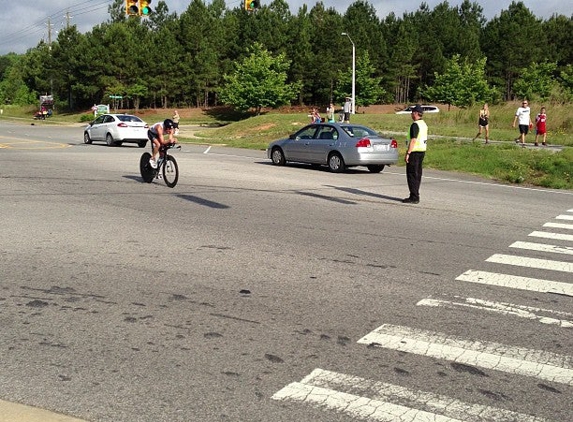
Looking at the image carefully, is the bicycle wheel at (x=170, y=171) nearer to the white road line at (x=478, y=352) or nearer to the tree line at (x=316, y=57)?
→ the white road line at (x=478, y=352)

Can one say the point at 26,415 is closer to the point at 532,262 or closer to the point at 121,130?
the point at 532,262

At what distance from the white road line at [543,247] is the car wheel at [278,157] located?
12.7m

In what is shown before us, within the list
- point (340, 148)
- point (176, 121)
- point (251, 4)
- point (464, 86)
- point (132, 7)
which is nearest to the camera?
point (340, 148)

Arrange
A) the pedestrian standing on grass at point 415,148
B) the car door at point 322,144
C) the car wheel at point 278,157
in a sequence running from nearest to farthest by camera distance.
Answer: the pedestrian standing on grass at point 415,148 → the car door at point 322,144 → the car wheel at point 278,157

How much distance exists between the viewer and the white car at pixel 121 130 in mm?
30500

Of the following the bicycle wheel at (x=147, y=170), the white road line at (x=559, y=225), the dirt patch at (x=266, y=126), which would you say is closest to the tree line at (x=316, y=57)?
the dirt patch at (x=266, y=126)

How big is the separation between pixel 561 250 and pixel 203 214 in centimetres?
544

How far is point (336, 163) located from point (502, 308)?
44.7 feet

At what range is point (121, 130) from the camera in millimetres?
30453

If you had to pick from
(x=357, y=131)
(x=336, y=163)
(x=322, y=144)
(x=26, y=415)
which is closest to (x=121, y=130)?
(x=322, y=144)

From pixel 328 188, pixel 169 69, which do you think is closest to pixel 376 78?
pixel 169 69

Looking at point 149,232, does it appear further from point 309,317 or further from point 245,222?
point 309,317

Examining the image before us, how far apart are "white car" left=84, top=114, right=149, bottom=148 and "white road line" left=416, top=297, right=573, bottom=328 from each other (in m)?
26.2

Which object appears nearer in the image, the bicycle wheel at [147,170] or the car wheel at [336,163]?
the bicycle wheel at [147,170]
